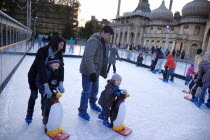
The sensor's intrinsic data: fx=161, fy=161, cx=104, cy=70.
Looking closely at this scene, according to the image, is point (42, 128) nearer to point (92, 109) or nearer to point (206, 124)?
point (92, 109)

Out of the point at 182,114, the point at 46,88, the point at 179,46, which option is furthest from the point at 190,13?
the point at 46,88

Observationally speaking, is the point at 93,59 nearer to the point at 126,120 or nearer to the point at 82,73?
the point at 82,73

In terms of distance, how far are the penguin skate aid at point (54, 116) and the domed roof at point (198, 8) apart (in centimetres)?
3962

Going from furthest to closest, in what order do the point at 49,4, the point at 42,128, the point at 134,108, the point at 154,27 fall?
the point at 49,4 → the point at 154,27 → the point at 134,108 → the point at 42,128

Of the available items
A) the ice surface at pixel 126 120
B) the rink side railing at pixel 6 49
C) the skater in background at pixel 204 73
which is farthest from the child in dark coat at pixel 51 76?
the skater in background at pixel 204 73

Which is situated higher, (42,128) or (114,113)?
(114,113)

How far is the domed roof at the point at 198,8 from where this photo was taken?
1318 inches

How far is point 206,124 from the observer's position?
11.6ft

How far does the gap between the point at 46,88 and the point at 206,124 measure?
11.2 feet

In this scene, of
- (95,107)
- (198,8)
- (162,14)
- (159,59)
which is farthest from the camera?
(162,14)

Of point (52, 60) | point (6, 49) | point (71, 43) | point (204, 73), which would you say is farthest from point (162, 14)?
point (52, 60)

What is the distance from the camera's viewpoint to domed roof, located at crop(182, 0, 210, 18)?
33.5 m

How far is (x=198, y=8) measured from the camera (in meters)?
34.0

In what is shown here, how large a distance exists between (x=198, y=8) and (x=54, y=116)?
4008 centimetres
